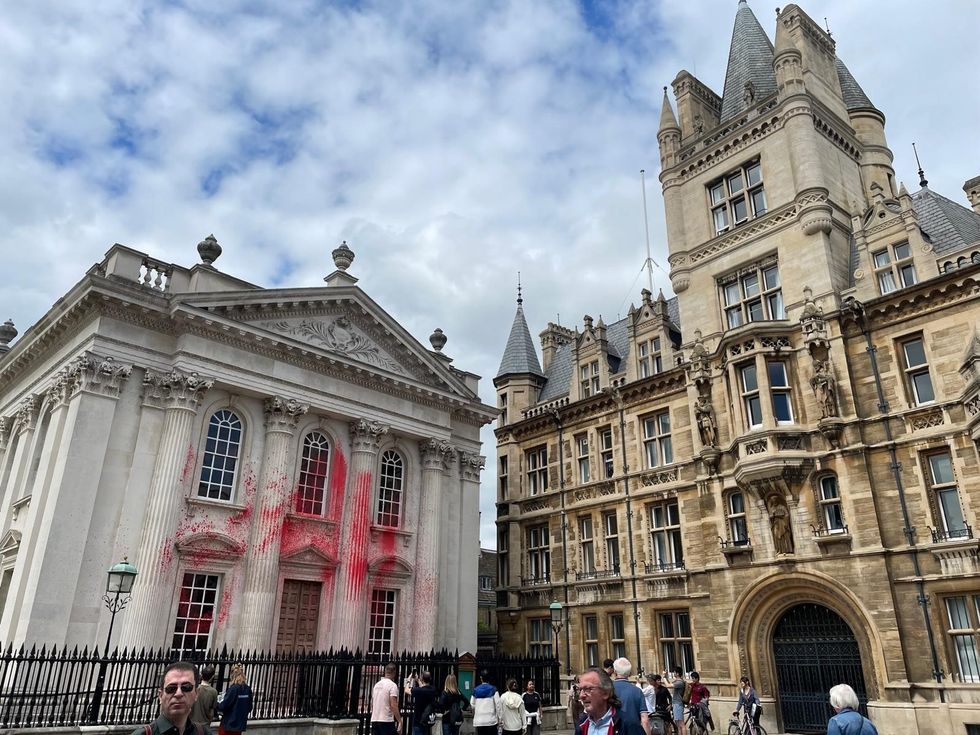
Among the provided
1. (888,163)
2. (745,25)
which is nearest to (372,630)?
(888,163)

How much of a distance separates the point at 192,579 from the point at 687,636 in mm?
17513

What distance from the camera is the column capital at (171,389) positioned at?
21.6 metres

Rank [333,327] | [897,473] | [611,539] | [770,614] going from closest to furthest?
1. [897,473]
2. [770,614]
3. [333,327]
4. [611,539]

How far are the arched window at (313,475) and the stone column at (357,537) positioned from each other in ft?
3.04

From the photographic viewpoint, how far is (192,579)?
2142 cm

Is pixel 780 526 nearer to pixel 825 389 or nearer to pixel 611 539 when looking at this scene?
pixel 825 389

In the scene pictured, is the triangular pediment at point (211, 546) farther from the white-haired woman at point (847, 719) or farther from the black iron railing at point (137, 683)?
the white-haired woman at point (847, 719)

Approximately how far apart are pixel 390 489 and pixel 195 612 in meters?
→ 8.56

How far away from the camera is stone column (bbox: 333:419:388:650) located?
78.5ft

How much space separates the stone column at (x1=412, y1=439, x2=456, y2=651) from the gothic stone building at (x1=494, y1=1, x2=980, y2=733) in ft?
22.4

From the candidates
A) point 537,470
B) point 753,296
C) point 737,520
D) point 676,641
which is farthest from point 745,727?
point 537,470

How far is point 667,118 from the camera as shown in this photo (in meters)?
32.7

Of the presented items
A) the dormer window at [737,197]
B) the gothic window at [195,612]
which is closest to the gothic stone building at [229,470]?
the gothic window at [195,612]

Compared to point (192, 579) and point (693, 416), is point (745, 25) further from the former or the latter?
point (192, 579)
